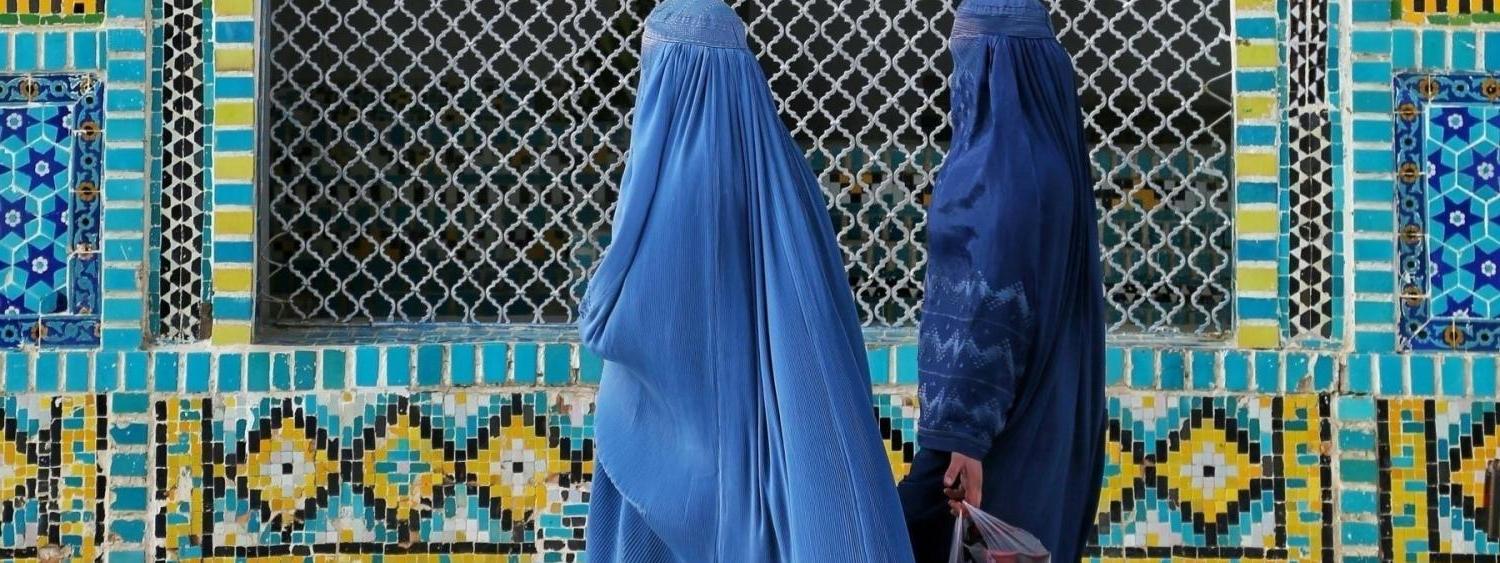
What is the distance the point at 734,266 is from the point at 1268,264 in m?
1.72

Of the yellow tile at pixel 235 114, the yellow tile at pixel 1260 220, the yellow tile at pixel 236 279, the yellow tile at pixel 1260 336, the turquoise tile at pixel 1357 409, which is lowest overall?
the turquoise tile at pixel 1357 409

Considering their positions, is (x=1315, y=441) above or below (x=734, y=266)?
below

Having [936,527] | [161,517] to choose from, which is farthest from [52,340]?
[936,527]

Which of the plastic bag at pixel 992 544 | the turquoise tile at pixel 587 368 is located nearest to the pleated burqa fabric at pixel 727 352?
the plastic bag at pixel 992 544

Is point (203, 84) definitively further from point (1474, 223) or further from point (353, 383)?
point (1474, 223)

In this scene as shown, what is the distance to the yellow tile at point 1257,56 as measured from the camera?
3803 mm

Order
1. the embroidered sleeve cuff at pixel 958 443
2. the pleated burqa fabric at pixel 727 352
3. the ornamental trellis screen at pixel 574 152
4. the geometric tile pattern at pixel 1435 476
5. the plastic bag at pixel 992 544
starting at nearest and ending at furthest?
the pleated burqa fabric at pixel 727 352, the plastic bag at pixel 992 544, the embroidered sleeve cuff at pixel 958 443, the geometric tile pattern at pixel 1435 476, the ornamental trellis screen at pixel 574 152

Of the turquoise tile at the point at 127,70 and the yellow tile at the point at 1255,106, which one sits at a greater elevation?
the turquoise tile at the point at 127,70

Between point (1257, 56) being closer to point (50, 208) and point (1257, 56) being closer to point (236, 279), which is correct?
point (236, 279)

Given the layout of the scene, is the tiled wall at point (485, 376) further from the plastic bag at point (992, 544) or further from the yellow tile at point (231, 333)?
the plastic bag at point (992, 544)

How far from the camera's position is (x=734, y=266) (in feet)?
8.12

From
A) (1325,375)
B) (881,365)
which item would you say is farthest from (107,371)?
(1325,375)

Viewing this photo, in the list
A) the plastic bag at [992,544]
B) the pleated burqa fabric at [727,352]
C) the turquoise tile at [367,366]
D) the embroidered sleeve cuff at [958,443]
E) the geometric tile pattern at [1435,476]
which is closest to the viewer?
the pleated burqa fabric at [727,352]

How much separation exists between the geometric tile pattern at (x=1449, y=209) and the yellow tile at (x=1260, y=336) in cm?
26
